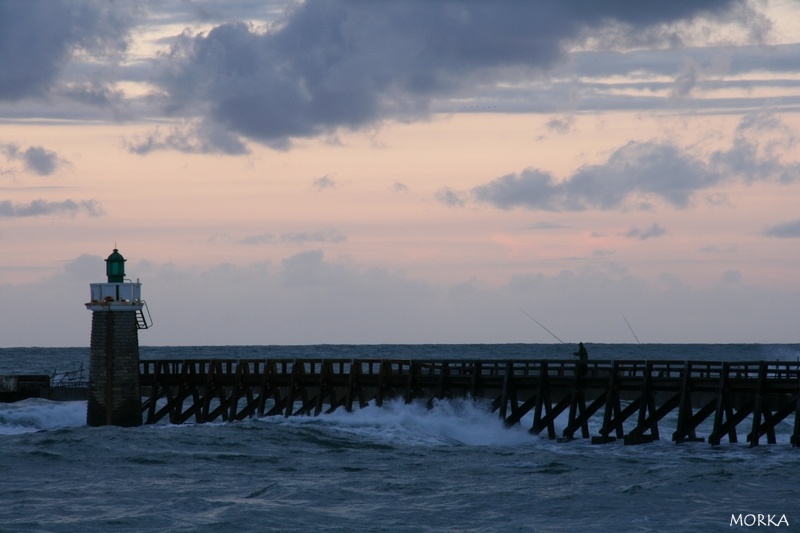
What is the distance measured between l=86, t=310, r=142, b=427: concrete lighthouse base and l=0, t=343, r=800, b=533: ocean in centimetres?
120

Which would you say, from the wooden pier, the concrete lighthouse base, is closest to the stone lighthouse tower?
the concrete lighthouse base

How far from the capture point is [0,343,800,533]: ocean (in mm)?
24703

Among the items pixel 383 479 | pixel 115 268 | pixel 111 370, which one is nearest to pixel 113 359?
pixel 111 370

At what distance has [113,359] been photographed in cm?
4059

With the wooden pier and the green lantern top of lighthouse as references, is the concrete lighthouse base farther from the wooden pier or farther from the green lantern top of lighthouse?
the wooden pier

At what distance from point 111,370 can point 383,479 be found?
1456cm

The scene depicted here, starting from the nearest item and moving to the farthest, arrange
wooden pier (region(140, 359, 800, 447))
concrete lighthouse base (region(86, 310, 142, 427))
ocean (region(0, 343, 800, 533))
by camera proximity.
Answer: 1. ocean (region(0, 343, 800, 533))
2. wooden pier (region(140, 359, 800, 447))
3. concrete lighthouse base (region(86, 310, 142, 427))

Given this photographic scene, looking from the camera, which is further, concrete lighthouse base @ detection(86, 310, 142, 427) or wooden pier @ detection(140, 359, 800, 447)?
concrete lighthouse base @ detection(86, 310, 142, 427)

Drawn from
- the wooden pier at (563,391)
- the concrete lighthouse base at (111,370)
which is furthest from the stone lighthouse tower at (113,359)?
the wooden pier at (563,391)

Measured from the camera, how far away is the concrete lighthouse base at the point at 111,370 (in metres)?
40.6

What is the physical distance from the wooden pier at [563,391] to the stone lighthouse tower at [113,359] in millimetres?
4152

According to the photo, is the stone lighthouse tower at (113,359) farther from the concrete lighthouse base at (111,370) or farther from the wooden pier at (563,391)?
the wooden pier at (563,391)

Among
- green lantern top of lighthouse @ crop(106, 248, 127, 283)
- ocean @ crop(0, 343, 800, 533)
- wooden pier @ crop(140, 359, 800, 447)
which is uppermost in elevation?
green lantern top of lighthouse @ crop(106, 248, 127, 283)

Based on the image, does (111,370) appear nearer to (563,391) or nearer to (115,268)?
(115,268)
